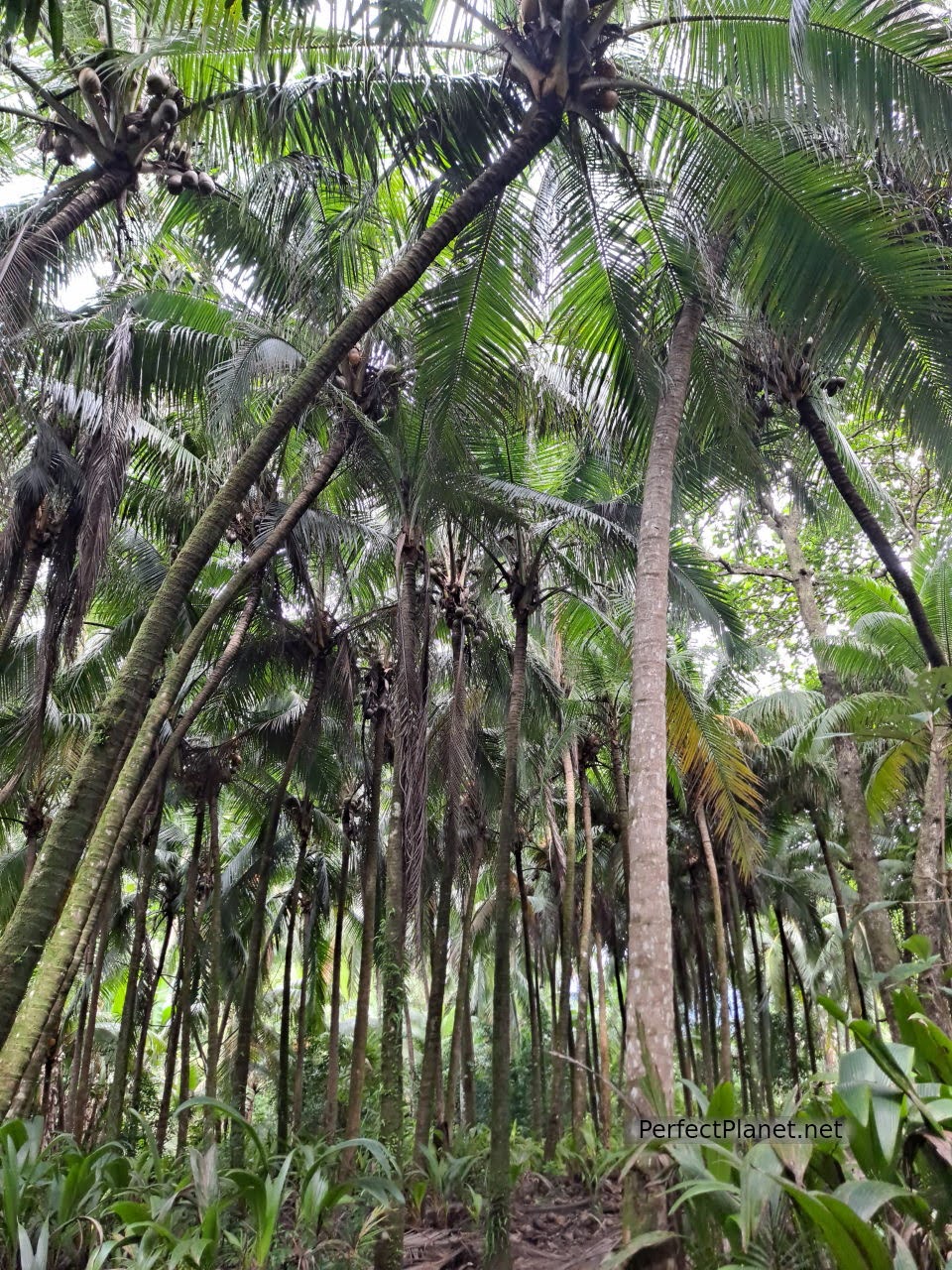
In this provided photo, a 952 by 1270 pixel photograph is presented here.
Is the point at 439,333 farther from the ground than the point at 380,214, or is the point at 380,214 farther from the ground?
the point at 380,214

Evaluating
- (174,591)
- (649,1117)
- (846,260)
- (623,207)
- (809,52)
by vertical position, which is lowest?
(649,1117)

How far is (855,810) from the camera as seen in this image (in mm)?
8438

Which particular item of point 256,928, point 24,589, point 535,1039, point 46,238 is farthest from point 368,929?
point 46,238

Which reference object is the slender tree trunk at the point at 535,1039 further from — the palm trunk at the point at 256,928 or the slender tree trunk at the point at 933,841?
the slender tree trunk at the point at 933,841

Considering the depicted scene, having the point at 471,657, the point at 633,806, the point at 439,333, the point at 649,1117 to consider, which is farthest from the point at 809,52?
the point at 471,657

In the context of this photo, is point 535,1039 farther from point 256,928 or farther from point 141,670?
point 141,670

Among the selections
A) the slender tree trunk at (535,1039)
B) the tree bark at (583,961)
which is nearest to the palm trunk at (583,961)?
the tree bark at (583,961)

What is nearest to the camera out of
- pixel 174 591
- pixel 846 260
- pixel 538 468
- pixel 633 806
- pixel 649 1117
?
pixel 649 1117

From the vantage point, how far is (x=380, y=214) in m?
7.50

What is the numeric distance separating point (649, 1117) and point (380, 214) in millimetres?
6958

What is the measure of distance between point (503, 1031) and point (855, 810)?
→ 3930 millimetres

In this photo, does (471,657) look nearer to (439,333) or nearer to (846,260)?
(439,333)

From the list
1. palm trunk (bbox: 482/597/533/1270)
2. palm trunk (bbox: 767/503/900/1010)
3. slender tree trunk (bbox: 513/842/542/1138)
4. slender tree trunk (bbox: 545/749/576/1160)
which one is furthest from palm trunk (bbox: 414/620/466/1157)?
slender tree trunk (bbox: 513/842/542/1138)

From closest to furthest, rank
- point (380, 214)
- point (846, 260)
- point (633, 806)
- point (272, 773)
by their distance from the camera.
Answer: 1. point (633, 806)
2. point (846, 260)
3. point (380, 214)
4. point (272, 773)
